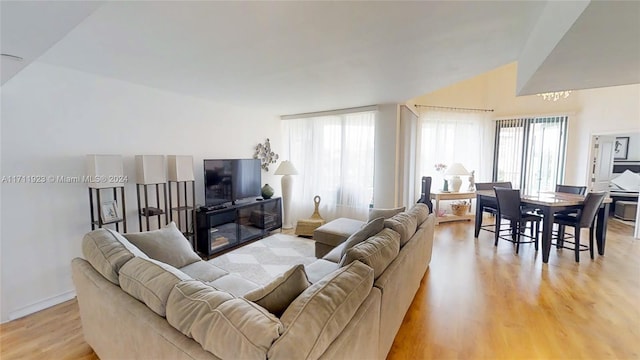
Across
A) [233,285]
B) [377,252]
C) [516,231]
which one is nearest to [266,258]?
[233,285]

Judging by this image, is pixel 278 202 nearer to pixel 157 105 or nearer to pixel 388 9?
pixel 157 105

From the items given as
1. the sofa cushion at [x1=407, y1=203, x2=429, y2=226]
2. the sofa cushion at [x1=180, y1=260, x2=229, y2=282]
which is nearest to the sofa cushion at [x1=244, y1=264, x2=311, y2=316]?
the sofa cushion at [x1=180, y1=260, x2=229, y2=282]

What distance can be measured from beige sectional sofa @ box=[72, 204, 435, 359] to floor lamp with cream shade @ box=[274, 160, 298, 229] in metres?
2.99

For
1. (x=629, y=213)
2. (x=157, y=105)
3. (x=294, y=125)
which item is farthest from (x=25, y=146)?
(x=629, y=213)

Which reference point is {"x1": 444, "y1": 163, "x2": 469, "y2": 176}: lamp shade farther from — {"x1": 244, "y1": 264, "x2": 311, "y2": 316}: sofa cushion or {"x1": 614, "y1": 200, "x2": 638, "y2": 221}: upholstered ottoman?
{"x1": 244, "y1": 264, "x2": 311, "y2": 316}: sofa cushion

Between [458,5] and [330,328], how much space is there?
5.98 ft

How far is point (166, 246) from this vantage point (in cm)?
239

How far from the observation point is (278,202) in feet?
16.6

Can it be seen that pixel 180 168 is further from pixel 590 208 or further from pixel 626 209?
pixel 626 209

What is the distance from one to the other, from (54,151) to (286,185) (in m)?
3.26

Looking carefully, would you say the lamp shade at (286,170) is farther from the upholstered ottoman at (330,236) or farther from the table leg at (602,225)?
the table leg at (602,225)

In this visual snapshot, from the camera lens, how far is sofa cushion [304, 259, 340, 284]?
7.35 ft

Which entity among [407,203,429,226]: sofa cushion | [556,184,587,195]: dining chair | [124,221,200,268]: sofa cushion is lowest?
[124,221,200,268]: sofa cushion

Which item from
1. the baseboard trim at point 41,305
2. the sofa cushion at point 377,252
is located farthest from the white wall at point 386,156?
the baseboard trim at point 41,305
